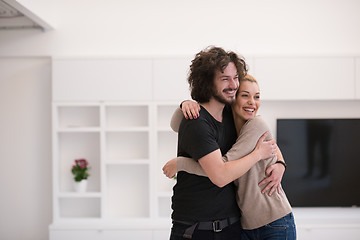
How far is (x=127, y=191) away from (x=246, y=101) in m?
2.38

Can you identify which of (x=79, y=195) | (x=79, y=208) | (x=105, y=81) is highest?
(x=105, y=81)

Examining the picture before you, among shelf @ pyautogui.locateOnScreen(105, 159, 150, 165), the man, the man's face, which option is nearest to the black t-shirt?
the man

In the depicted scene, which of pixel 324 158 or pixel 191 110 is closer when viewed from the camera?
pixel 191 110

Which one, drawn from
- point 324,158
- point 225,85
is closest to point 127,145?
point 324,158

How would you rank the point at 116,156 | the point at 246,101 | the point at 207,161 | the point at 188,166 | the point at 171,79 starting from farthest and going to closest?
the point at 116,156, the point at 171,79, the point at 246,101, the point at 188,166, the point at 207,161

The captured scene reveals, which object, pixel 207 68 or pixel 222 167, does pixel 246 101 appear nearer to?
pixel 207 68

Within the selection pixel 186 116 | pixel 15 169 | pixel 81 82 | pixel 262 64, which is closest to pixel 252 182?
pixel 186 116

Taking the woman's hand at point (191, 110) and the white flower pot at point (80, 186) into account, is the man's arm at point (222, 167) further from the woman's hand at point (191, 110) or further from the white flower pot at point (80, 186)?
the white flower pot at point (80, 186)

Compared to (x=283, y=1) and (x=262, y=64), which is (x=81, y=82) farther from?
(x=283, y=1)

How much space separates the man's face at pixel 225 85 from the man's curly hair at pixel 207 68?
0.02m

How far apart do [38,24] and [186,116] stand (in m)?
2.71

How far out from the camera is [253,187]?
5.69 ft

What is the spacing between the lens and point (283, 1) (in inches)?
152

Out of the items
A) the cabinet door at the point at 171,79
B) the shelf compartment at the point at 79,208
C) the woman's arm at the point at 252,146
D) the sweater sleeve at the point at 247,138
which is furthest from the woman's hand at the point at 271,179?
the shelf compartment at the point at 79,208
